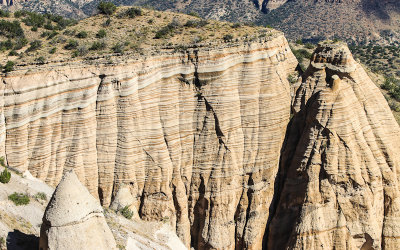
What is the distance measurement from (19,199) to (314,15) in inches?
4159

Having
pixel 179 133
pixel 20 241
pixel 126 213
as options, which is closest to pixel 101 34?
pixel 179 133

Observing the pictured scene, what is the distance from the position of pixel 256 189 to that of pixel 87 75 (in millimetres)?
11653

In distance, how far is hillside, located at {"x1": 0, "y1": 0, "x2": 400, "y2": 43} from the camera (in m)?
99.5

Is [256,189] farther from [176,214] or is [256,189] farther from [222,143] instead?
[176,214]

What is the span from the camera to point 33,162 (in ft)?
64.1

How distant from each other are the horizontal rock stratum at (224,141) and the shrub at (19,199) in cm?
343

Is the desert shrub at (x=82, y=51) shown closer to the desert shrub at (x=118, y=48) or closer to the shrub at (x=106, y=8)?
the desert shrub at (x=118, y=48)

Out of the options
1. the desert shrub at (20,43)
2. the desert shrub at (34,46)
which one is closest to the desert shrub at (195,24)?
the desert shrub at (34,46)

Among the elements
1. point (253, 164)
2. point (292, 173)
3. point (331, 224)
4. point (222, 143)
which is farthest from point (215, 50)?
point (331, 224)

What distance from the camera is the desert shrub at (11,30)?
30.2 meters

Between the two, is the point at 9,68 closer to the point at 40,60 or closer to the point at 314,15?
the point at 40,60

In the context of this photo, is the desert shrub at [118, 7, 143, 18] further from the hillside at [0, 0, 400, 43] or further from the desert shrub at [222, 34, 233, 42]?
the hillside at [0, 0, 400, 43]

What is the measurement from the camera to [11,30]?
101 feet

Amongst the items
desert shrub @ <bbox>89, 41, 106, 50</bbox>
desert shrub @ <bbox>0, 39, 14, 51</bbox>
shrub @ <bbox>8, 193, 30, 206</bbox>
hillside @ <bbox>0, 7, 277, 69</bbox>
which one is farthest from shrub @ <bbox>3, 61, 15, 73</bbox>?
shrub @ <bbox>8, 193, 30, 206</bbox>
